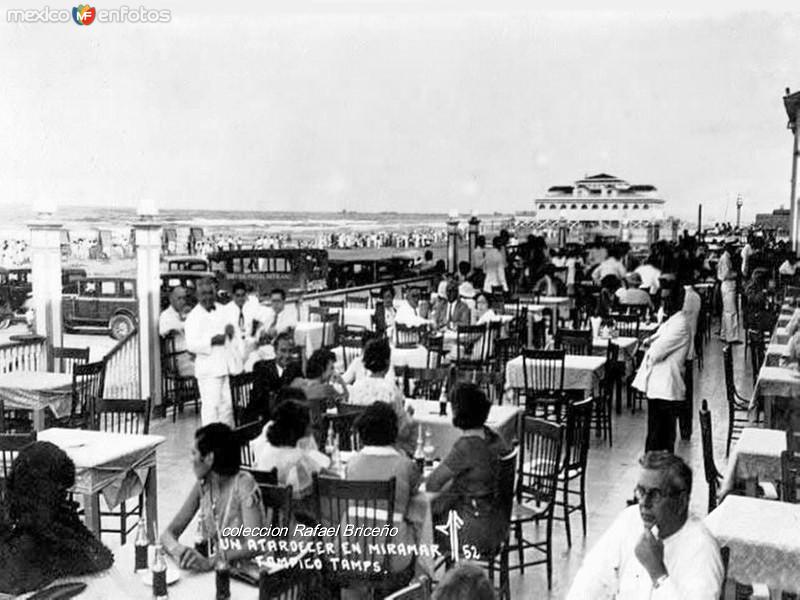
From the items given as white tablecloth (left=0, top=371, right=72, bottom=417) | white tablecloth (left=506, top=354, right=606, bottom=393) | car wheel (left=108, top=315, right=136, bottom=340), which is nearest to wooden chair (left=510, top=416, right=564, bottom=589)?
white tablecloth (left=506, top=354, right=606, bottom=393)

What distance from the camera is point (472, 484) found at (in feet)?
13.1

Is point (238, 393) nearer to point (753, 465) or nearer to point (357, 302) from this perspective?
point (753, 465)

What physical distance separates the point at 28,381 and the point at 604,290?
7.82m

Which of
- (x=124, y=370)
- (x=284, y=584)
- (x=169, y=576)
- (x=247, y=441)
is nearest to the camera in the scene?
(x=284, y=584)

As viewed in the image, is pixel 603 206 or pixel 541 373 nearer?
pixel 541 373

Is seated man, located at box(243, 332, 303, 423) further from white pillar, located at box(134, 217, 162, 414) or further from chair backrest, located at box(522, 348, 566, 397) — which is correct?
white pillar, located at box(134, 217, 162, 414)

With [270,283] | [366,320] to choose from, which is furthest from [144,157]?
[366,320]

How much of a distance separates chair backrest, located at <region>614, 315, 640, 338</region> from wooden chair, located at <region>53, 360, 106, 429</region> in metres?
5.50

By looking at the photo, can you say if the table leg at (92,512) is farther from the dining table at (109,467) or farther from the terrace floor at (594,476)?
the terrace floor at (594,476)

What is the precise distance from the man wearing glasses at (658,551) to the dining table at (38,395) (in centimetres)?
535

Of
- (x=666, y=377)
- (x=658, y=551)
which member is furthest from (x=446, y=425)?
(x=658, y=551)

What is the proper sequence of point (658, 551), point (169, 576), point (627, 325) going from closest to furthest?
point (658, 551)
point (169, 576)
point (627, 325)

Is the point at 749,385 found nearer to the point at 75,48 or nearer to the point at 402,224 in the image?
the point at 75,48

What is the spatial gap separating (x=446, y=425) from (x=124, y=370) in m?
4.24
